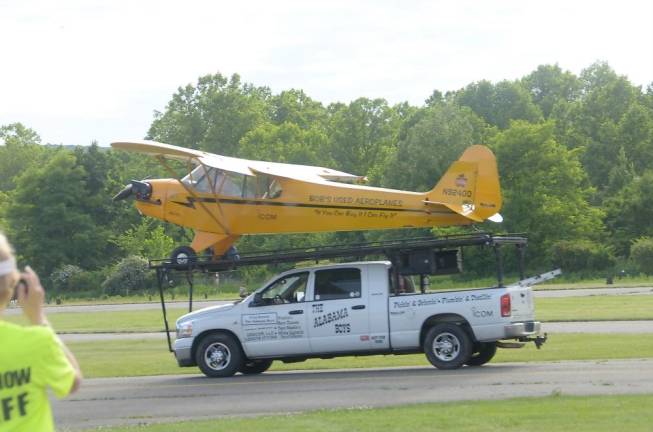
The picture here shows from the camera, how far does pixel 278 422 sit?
1199 centimetres

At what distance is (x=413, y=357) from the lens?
2167 centimetres

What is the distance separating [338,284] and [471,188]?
3116mm

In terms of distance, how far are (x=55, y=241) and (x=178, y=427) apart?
7645 cm

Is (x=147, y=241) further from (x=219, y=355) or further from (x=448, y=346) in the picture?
(x=448, y=346)

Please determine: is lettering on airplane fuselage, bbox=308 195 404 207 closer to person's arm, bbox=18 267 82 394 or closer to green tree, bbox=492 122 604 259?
person's arm, bbox=18 267 82 394

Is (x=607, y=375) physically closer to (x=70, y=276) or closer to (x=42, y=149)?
(x=70, y=276)

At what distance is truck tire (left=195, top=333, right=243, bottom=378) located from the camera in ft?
59.6

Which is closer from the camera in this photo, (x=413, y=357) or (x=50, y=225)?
(x=413, y=357)

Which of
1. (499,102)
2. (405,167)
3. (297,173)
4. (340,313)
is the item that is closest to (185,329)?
(340,313)

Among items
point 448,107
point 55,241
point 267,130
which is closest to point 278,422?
point 448,107

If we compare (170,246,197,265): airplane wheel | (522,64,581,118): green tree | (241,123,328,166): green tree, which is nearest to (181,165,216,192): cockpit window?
(170,246,197,265): airplane wheel

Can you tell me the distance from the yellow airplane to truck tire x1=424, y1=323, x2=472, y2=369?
2.51 metres

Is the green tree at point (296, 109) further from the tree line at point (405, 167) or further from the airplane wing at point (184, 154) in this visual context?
the airplane wing at point (184, 154)

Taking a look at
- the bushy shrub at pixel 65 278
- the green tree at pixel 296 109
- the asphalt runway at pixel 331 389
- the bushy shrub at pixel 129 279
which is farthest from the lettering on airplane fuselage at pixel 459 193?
the green tree at pixel 296 109
